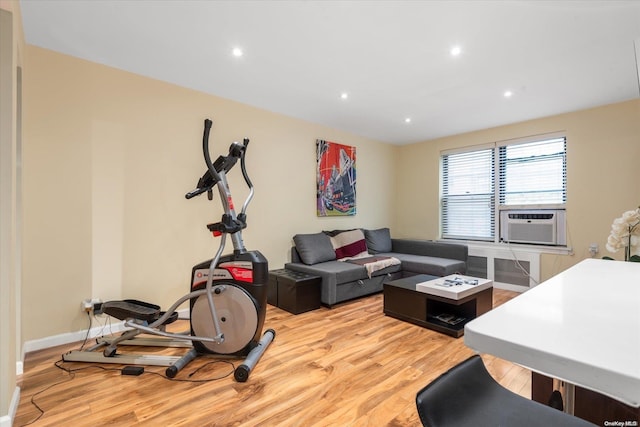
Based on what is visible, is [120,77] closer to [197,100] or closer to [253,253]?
[197,100]

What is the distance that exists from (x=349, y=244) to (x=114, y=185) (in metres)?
3.05

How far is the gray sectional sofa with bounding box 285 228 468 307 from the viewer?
3.69 m

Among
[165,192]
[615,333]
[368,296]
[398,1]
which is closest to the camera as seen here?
[615,333]

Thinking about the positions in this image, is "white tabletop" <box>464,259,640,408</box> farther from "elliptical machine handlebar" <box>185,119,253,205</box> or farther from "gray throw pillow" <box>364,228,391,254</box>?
"gray throw pillow" <box>364,228,391,254</box>

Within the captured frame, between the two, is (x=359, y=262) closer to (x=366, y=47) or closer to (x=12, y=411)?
(x=366, y=47)

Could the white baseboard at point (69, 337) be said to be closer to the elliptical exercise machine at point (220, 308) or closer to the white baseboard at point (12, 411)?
the elliptical exercise machine at point (220, 308)

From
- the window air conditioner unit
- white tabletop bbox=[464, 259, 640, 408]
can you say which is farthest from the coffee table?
white tabletop bbox=[464, 259, 640, 408]

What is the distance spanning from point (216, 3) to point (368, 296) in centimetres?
359

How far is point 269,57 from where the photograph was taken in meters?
2.66

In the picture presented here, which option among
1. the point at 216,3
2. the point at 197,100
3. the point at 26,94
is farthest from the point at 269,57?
the point at 26,94

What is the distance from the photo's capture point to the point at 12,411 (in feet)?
5.33

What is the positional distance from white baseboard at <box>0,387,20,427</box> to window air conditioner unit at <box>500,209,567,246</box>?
215 inches

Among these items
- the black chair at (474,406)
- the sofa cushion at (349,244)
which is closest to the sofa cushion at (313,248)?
the sofa cushion at (349,244)

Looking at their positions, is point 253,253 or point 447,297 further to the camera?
point 447,297
